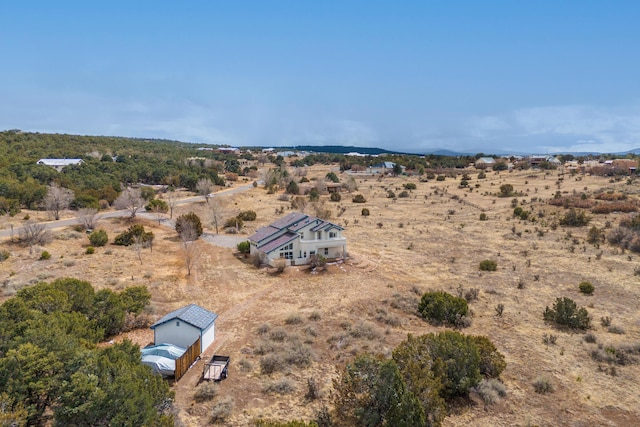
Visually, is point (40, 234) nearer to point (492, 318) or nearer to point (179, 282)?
point (179, 282)

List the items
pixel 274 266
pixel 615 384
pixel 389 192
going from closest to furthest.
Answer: pixel 615 384 → pixel 274 266 → pixel 389 192

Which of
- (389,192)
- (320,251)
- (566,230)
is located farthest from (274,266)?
(389,192)

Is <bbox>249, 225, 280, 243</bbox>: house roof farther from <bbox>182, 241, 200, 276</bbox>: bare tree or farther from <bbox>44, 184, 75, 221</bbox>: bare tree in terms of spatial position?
<bbox>44, 184, 75, 221</bbox>: bare tree

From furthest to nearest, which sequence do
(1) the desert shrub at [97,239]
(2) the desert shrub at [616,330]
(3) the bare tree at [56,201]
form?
(3) the bare tree at [56,201] < (1) the desert shrub at [97,239] < (2) the desert shrub at [616,330]

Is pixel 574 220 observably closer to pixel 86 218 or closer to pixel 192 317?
pixel 192 317

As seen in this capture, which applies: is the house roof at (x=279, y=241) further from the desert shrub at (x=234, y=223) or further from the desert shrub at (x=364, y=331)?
the desert shrub at (x=234, y=223)

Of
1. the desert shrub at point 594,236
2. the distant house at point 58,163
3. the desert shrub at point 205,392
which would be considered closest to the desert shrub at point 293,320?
the desert shrub at point 205,392
